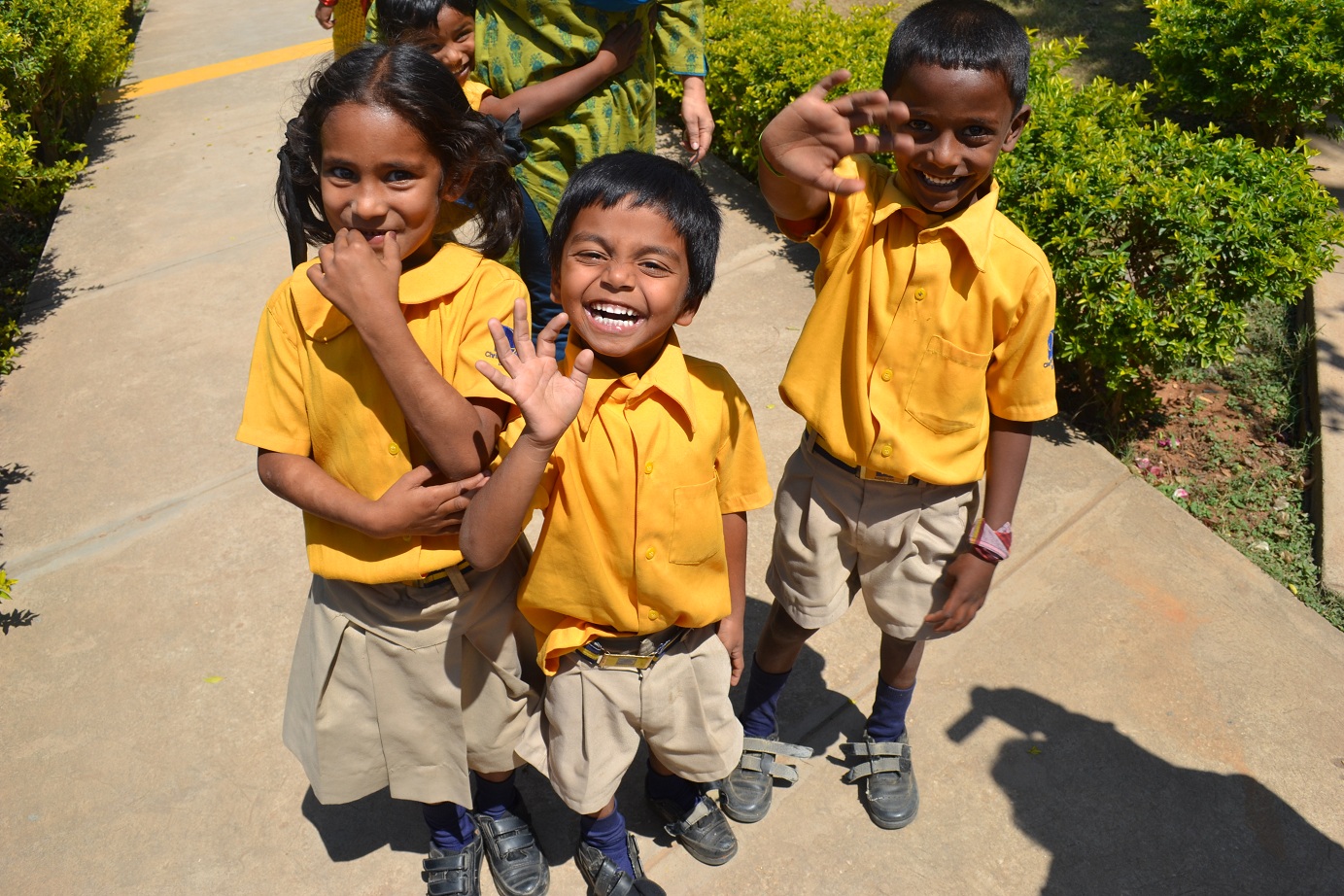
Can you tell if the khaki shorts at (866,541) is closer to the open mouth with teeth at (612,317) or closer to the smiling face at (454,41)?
the open mouth with teeth at (612,317)

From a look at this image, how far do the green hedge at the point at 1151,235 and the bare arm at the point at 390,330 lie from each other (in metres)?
2.64

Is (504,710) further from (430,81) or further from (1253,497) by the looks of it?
(1253,497)

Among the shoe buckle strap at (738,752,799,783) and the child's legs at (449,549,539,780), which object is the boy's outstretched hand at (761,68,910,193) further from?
the shoe buckle strap at (738,752,799,783)

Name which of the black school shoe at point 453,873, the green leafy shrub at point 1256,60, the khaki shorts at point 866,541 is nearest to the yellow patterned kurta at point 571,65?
the khaki shorts at point 866,541

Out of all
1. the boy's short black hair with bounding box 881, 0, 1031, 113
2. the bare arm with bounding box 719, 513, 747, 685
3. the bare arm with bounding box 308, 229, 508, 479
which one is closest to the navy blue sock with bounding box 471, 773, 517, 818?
the bare arm with bounding box 719, 513, 747, 685

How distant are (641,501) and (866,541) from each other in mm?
651

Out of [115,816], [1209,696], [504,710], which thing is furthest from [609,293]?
[1209,696]

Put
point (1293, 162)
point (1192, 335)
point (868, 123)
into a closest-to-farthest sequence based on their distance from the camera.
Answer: point (868, 123) < point (1192, 335) < point (1293, 162)

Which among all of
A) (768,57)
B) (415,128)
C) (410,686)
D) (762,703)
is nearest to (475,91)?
(415,128)

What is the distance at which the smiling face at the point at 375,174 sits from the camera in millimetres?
1719

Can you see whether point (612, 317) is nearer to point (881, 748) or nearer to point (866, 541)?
point (866, 541)

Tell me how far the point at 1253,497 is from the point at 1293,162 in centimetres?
126

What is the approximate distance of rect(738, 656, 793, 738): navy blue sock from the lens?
255 cm

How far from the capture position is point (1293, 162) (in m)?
3.73
